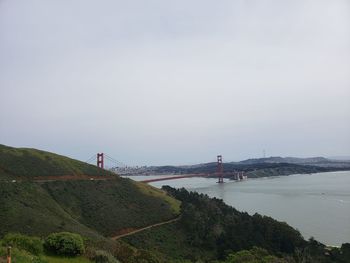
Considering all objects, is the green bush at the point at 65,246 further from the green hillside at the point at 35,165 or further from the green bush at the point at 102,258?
the green hillside at the point at 35,165

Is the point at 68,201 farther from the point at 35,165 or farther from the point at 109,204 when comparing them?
the point at 35,165

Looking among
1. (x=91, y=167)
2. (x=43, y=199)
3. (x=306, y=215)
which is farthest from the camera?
(x=306, y=215)

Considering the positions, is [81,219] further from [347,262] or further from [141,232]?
[347,262]

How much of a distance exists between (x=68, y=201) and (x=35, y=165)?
5.37 m

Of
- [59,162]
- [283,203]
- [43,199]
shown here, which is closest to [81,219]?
[43,199]

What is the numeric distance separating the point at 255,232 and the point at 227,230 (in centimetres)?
190

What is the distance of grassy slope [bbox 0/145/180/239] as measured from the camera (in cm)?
1822


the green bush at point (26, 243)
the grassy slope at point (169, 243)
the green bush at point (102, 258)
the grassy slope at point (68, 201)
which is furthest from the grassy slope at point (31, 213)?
the green bush at point (102, 258)

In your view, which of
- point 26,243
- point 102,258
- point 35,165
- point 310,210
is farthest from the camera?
point 310,210

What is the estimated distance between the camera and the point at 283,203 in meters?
48.8

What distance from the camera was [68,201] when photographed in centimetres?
2650

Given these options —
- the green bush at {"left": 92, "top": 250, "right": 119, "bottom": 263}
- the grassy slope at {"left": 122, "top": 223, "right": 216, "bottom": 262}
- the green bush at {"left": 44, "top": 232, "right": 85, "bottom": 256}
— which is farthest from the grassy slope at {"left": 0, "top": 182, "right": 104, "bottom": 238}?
the green bush at {"left": 92, "top": 250, "right": 119, "bottom": 263}

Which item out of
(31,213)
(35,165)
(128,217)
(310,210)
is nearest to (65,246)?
(31,213)

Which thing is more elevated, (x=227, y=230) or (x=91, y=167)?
(x=91, y=167)
